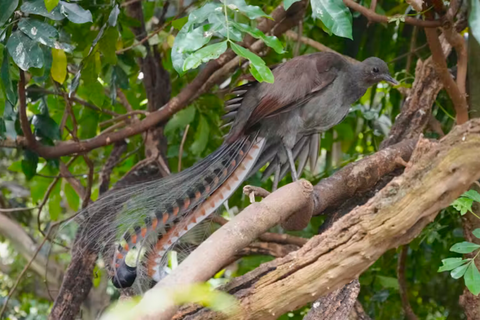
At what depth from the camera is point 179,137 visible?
146 inches

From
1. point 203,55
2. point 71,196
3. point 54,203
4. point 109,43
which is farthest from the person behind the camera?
point 71,196

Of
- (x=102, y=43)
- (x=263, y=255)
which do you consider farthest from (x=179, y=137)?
(x=102, y=43)

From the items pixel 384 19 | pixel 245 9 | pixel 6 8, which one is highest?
pixel 6 8

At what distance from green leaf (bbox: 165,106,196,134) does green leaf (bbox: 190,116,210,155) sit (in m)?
0.09

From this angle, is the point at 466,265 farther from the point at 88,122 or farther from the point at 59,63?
the point at 88,122

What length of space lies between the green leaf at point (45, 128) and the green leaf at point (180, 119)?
559 millimetres

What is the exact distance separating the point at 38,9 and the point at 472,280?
1.53m

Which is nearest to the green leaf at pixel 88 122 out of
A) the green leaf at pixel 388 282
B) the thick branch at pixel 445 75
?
the green leaf at pixel 388 282

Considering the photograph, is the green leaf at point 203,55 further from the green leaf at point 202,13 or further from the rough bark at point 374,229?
the rough bark at point 374,229

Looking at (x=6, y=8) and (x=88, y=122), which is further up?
(x=6, y=8)

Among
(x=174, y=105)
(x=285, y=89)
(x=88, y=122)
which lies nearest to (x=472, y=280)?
(x=285, y=89)

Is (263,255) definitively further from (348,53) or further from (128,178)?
(348,53)

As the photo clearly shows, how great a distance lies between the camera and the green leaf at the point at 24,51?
2.05 m

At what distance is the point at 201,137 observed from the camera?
3.27m
